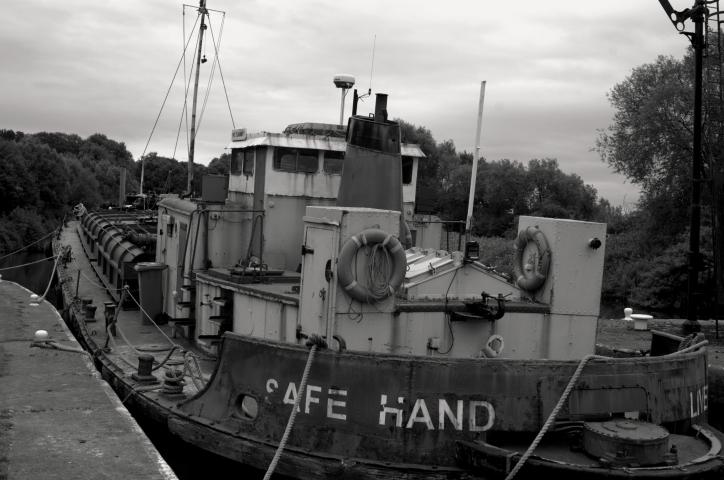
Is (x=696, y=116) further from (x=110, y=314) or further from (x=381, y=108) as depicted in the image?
(x=110, y=314)

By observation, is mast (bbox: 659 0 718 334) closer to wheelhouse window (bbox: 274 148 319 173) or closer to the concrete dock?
wheelhouse window (bbox: 274 148 319 173)

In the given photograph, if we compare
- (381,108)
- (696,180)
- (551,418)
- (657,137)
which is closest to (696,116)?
(696,180)

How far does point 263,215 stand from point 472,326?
4.24 m

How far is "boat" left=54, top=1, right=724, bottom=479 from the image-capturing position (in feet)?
23.6

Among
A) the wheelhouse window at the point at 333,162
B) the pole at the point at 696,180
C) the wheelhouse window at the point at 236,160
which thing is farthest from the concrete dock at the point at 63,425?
the pole at the point at 696,180

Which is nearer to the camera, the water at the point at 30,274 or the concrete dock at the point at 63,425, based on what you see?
the concrete dock at the point at 63,425

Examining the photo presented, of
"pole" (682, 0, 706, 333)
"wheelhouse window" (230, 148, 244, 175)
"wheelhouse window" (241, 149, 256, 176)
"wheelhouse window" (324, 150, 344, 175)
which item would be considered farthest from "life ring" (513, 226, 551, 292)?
"pole" (682, 0, 706, 333)

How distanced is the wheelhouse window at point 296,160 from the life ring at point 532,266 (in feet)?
13.1

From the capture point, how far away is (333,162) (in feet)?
41.2

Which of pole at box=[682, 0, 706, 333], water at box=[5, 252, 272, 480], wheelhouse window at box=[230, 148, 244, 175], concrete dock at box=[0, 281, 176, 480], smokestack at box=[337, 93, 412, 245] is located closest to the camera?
concrete dock at box=[0, 281, 176, 480]

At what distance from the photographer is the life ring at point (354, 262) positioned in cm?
823

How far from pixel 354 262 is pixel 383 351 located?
115cm

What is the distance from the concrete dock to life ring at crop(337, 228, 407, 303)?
2512 mm

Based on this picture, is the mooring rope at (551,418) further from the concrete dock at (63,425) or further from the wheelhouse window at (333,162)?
the wheelhouse window at (333,162)
